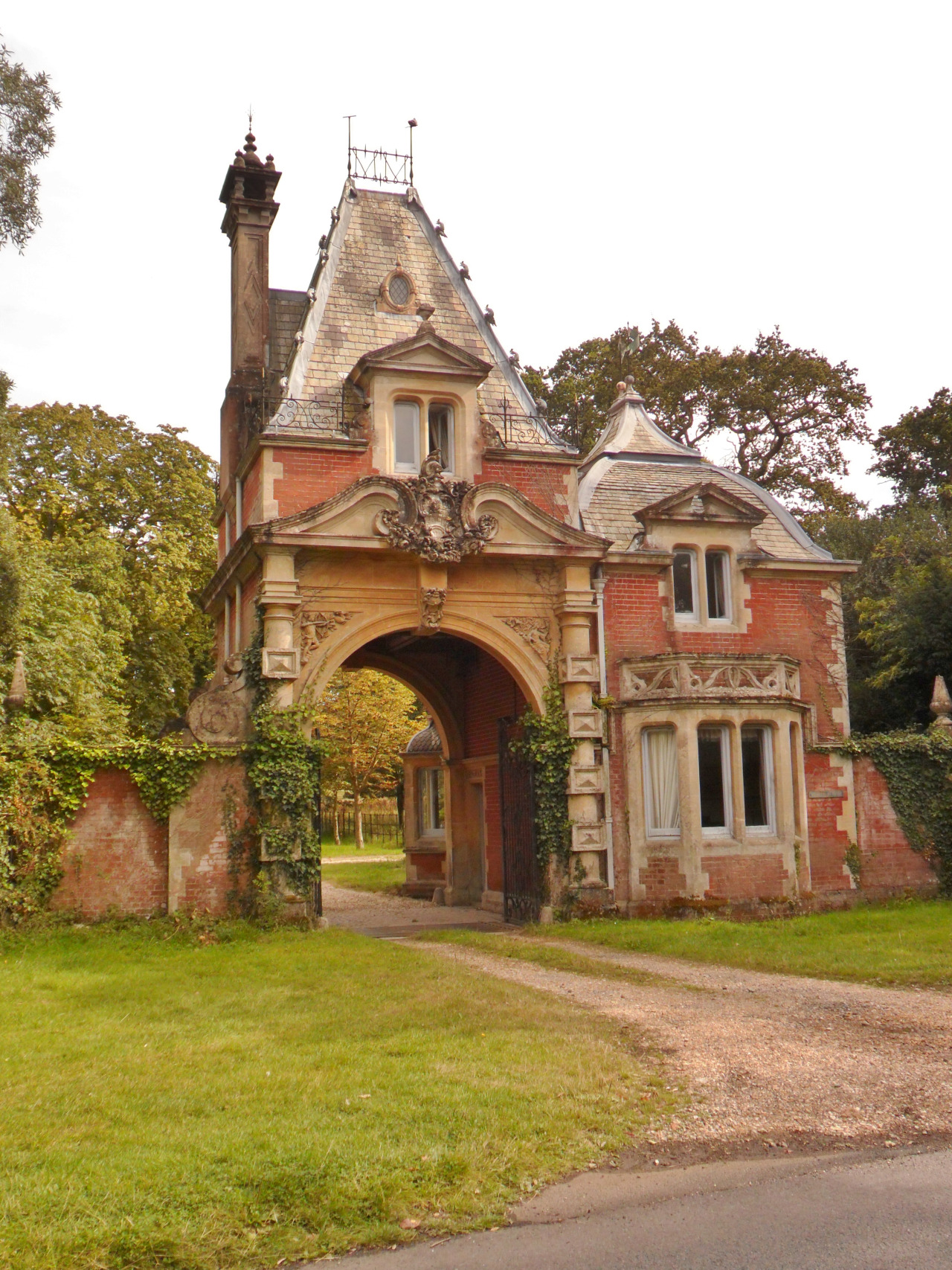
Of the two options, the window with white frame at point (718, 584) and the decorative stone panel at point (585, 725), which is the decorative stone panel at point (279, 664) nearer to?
the decorative stone panel at point (585, 725)

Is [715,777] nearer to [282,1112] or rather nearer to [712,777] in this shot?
[712,777]

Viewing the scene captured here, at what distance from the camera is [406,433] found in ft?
62.3

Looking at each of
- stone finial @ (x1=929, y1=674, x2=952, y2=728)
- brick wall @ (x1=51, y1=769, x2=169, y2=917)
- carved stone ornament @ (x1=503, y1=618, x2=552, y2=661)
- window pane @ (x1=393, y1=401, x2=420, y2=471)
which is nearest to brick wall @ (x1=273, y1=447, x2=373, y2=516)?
window pane @ (x1=393, y1=401, x2=420, y2=471)

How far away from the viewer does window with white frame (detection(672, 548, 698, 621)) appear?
20.0 meters

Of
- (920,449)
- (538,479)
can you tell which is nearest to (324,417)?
(538,479)

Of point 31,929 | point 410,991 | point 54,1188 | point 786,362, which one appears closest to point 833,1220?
point 54,1188

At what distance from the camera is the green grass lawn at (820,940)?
1263 cm

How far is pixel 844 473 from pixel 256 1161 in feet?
114

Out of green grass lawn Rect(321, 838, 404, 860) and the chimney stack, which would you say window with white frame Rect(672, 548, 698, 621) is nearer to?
the chimney stack

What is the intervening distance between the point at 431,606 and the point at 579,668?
8.81 ft

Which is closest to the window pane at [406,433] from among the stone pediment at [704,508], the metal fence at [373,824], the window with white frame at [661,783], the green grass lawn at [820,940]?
the stone pediment at [704,508]

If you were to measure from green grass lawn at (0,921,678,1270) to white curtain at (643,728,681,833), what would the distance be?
7121 mm

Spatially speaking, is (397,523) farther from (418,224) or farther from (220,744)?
(418,224)

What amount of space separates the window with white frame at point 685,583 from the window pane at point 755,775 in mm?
2374
